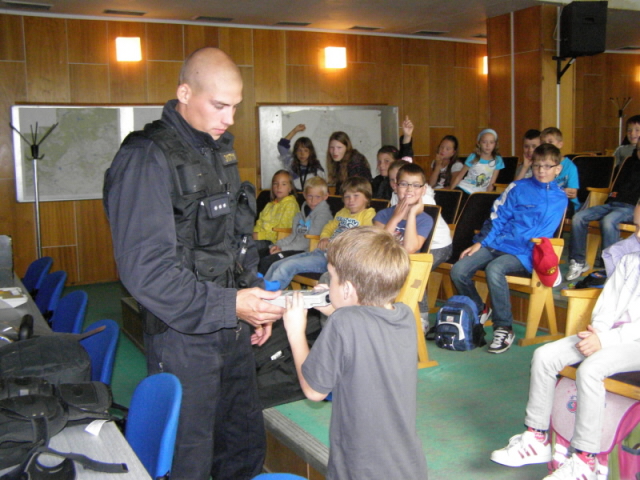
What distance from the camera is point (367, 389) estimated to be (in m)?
1.52

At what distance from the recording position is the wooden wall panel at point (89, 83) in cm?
679

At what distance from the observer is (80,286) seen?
6980 millimetres

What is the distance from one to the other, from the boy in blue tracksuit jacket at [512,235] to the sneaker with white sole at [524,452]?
146 cm

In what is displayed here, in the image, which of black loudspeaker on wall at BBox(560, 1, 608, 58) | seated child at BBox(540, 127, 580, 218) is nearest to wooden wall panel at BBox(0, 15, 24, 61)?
→ seated child at BBox(540, 127, 580, 218)

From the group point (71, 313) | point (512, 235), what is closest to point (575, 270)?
point (512, 235)

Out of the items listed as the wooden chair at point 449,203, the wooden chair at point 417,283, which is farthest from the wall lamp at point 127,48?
the wooden chair at point 417,283

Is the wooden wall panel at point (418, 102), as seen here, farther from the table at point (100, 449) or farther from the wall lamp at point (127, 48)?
the table at point (100, 449)

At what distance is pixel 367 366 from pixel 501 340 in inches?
106

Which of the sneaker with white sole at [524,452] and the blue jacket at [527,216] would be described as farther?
the blue jacket at [527,216]

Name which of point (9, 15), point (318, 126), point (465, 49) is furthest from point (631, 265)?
point (465, 49)

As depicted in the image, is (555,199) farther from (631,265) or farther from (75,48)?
(75,48)

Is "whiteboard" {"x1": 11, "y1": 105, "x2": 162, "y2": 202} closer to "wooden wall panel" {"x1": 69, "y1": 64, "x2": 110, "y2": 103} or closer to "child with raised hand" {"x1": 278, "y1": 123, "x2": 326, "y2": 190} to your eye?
"wooden wall panel" {"x1": 69, "y1": 64, "x2": 110, "y2": 103}

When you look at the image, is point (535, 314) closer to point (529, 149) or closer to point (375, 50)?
point (529, 149)

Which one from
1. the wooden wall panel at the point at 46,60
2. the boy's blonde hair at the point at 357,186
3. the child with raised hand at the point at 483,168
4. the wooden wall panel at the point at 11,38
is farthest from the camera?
the wooden wall panel at the point at 46,60
